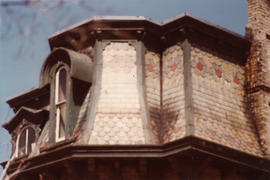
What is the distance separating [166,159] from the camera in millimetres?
15656

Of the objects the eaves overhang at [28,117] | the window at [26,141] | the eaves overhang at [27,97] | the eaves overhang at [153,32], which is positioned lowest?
the window at [26,141]

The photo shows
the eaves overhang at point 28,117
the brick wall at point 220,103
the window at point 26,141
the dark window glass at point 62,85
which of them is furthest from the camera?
the window at point 26,141

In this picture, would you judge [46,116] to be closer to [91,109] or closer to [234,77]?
[91,109]

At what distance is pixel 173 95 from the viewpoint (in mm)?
16891

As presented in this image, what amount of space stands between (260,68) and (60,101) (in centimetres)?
578

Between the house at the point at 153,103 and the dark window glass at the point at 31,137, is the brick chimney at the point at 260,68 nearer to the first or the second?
the house at the point at 153,103

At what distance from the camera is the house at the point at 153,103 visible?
15.6 meters

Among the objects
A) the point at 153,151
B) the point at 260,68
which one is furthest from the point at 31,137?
the point at 260,68

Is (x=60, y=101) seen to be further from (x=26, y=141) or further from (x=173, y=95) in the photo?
(x=173, y=95)

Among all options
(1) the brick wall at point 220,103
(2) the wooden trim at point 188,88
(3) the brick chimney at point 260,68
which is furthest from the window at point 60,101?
(3) the brick chimney at point 260,68

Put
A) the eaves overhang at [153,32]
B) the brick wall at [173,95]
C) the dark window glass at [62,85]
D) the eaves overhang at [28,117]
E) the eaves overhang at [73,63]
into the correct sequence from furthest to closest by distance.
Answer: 1. the eaves overhang at [28,117]
2. the dark window glass at [62,85]
3. the eaves overhang at [153,32]
4. the eaves overhang at [73,63]
5. the brick wall at [173,95]

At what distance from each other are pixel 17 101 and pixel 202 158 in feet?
24.8

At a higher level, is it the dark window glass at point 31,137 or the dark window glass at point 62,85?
the dark window glass at point 62,85

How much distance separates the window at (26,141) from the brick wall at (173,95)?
4.58 m
